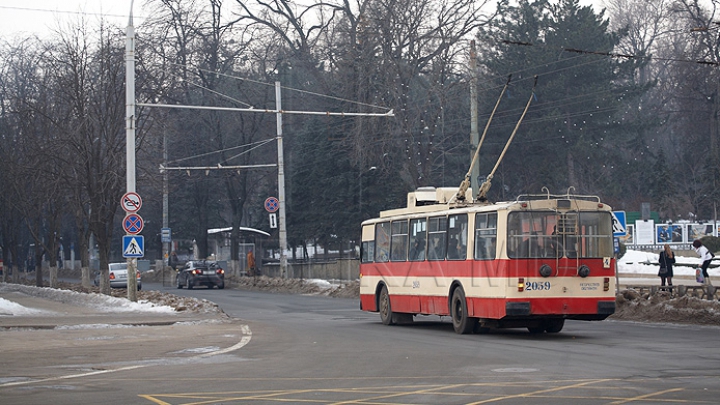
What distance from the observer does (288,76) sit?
60.8 metres

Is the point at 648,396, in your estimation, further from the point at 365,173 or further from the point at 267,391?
the point at 365,173

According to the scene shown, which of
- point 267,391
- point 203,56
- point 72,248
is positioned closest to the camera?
point 267,391

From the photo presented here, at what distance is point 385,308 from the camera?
2339 cm

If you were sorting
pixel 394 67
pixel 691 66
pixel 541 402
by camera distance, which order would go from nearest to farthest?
pixel 541 402 → pixel 394 67 → pixel 691 66

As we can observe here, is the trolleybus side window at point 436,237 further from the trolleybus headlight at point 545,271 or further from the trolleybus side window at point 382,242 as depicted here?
the trolleybus headlight at point 545,271

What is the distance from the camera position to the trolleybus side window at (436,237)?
803 inches

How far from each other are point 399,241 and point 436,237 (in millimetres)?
2173

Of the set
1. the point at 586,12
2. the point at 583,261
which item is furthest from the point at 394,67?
the point at 583,261

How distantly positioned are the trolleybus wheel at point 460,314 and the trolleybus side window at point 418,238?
6.02 feet

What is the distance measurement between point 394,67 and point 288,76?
1778cm

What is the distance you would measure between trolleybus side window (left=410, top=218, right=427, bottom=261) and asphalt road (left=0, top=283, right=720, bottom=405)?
5.45 feet

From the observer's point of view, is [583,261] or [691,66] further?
[691,66]

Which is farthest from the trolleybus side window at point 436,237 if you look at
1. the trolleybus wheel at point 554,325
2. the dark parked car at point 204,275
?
the dark parked car at point 204,275

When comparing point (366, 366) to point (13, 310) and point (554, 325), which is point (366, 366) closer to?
point (554, 325)
